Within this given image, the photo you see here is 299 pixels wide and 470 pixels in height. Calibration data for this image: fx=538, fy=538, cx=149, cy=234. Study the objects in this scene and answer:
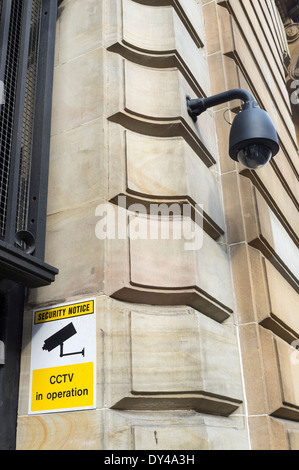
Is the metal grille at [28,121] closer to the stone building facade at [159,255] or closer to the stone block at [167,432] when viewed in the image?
the stone building facade at [159,255]

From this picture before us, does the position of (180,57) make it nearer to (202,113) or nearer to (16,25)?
(202,113)

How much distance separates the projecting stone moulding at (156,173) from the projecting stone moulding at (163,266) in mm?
168

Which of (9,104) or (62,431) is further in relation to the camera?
(9,104)

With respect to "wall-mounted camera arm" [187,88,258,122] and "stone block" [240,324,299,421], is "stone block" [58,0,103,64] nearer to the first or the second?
"wall-mounted camera arm" [187,88,258,122]

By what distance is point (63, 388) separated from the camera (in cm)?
321

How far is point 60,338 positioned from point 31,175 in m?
1.09

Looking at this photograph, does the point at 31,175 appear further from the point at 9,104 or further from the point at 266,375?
the point at 266,375

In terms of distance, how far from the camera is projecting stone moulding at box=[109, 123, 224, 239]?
12.5ft

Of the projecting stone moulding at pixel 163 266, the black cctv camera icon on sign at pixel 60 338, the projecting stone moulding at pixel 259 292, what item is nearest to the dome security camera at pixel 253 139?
the projecting stone moulding at pixel 163 266

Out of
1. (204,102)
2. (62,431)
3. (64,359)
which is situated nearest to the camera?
(62,431)

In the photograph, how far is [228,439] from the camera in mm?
3564

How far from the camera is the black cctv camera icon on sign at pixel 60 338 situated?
3.32 metres

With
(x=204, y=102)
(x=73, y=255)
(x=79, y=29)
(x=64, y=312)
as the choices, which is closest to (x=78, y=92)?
(x=79, y=29)
